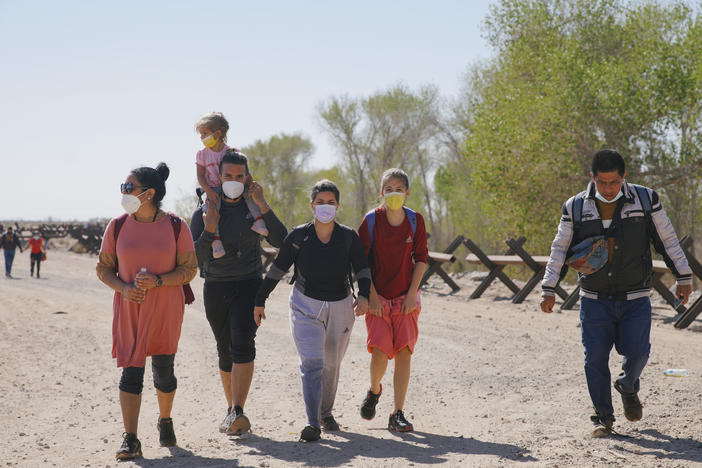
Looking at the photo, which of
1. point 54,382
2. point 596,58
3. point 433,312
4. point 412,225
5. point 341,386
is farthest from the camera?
point 596,58

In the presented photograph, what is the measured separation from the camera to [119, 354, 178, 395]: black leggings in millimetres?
A: 4930

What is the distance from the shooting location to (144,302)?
4.96 meters

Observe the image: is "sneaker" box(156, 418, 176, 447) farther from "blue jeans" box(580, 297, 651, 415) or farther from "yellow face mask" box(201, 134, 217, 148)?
"blue jeans" box(580, 297, 651, 415)

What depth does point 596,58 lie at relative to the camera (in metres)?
23.7

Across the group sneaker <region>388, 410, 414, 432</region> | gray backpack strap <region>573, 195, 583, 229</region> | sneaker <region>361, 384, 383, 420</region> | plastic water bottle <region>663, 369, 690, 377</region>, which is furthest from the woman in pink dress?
plastic water bottle <region>663, 369, 690, 377</region>

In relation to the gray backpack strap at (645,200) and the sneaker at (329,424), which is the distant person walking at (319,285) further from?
the gray backpack strap at (645,200)

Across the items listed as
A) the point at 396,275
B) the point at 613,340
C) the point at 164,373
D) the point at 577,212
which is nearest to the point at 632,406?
the point at 613,340

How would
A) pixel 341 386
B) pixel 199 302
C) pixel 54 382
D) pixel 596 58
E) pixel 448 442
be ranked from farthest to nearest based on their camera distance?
pixel 596 58 → pixel 199 302 → pixel 54 382 → pixel 341 386 → pixel 448 442

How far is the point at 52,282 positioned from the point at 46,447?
67.4 ft

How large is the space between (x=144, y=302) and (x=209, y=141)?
4.68ft

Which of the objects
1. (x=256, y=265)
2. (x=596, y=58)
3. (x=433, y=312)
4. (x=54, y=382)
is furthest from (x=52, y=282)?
(x=256, y=265)

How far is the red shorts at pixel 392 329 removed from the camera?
18.1ft

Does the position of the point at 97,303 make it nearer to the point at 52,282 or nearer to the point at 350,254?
the point at 52,282

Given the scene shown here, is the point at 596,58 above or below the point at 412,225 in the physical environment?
above
